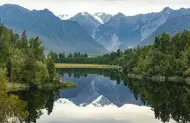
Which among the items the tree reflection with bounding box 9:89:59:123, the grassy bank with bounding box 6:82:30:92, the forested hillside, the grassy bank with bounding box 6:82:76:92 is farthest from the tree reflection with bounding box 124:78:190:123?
the grassy bank with bounding box 6:82:30:92

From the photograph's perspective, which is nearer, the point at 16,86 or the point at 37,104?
the point at 37,104

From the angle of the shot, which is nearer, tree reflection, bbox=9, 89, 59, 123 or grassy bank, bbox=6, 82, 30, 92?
tree reflection, bbox=9, 89, 59, 123

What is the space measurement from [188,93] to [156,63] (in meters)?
59.3

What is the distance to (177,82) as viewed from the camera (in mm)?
163000

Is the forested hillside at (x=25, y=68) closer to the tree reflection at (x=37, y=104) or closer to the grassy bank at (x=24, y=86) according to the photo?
the grassy bank at (x=24, y=86)

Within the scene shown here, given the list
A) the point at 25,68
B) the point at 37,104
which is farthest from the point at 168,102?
the point at 25,68

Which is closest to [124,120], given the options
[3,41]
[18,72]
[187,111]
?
[187,111]

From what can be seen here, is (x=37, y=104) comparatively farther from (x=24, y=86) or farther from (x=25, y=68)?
(x=25, y=68)

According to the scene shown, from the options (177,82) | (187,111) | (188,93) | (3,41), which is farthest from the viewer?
(177,82)

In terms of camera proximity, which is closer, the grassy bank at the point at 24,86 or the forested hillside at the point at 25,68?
the grassy bank at the point at 24,86

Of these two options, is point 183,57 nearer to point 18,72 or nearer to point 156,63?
point 156,63

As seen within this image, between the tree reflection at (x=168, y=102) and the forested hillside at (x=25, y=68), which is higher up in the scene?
the forested hillside at (x=25, y=68)

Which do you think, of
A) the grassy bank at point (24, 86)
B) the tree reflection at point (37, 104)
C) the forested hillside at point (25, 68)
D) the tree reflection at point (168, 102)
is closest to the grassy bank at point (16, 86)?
the grassy bank at point (24, 86)

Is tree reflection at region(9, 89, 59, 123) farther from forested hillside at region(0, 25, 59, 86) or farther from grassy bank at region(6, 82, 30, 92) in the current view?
forested hillside at region(0, 25, 59, 86)
